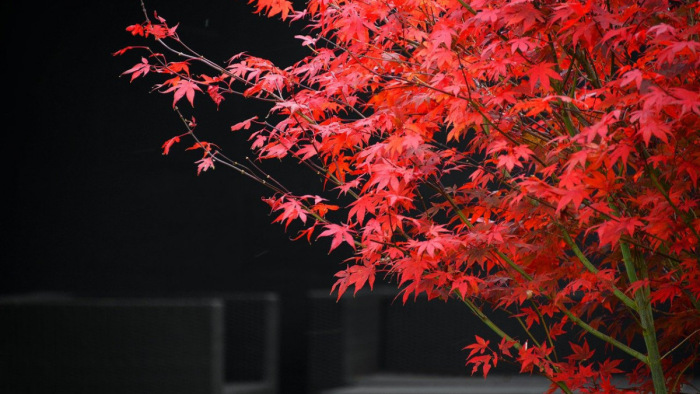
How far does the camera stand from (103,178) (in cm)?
484

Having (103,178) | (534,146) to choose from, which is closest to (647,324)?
(534,146)

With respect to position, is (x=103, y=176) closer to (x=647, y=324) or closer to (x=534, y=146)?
(x=534, y=146)

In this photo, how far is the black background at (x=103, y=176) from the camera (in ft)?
15.8

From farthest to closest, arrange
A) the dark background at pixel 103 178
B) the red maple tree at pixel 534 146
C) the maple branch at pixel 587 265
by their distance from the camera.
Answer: the dark background at pixel 103 178, the maple branch at pixel 587 265, the red maple tree at pixel 534 146

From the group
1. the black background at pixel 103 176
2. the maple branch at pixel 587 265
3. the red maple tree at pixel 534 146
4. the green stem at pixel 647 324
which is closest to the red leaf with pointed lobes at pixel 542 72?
the red maple tree at pixel 534 146

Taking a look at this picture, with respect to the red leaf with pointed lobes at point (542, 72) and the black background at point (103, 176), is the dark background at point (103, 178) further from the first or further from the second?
the red leaf with pointed lobes at point (542, 72)

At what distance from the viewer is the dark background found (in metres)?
4.82

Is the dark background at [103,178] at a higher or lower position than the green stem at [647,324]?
higher

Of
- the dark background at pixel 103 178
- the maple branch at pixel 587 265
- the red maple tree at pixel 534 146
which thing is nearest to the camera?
the red maple tree at pixel 534 146

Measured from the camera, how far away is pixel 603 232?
5.67ft

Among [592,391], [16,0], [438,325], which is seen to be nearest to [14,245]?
[16,0]

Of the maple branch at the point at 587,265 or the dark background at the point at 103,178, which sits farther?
the dark background at the point at 103,178

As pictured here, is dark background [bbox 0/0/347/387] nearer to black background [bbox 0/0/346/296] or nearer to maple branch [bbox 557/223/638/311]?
black background [bbox 0/0/346/296]

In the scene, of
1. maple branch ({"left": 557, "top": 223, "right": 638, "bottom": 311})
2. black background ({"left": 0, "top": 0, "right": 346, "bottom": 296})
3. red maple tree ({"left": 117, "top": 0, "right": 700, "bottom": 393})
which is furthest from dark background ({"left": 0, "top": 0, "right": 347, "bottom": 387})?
maple branch ({"left": 557, "top": 223, "right": 638, "bottom": 311})
